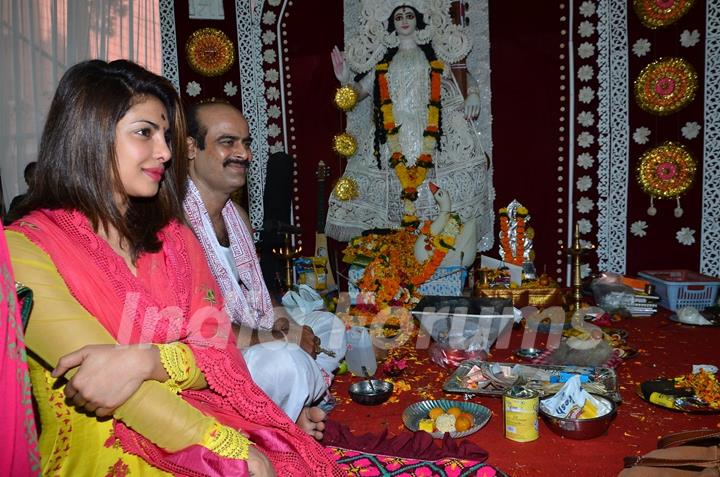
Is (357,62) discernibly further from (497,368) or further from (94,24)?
(497,368)

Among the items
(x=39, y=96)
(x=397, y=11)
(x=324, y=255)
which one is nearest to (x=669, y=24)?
(x=397, y=11)

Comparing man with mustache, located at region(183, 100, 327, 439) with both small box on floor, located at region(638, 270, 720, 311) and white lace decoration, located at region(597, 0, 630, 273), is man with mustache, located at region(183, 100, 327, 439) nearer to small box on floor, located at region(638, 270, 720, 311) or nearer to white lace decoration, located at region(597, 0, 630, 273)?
small box on floor, located at region(638, 270, 720, 311)

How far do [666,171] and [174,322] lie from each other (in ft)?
15.0

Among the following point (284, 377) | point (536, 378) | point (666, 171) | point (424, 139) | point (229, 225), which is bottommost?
point (536, 378)

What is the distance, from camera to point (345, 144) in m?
5.39

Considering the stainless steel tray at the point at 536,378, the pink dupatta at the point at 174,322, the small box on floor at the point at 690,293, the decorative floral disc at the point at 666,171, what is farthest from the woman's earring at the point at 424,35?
the pink dupatta at the point at 174,322

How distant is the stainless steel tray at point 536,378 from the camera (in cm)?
228

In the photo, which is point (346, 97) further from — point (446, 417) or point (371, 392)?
point (446, 417)

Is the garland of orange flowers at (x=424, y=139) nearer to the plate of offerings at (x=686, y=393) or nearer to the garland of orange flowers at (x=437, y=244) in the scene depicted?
the garland of orange flowers at (x=437, y=244)

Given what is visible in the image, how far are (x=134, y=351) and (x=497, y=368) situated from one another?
1.74m

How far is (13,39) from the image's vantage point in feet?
16.1

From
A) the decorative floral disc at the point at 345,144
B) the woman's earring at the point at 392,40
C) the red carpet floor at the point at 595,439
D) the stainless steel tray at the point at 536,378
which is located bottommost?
the red carpet floor at the point at 595,439

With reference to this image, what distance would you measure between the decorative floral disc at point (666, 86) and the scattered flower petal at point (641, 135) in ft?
0.50

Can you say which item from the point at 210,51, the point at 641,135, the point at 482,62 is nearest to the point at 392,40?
the point at 482,62
